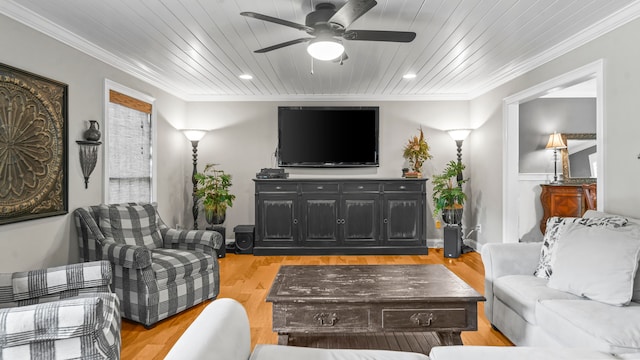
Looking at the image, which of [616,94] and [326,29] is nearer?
[326,29]

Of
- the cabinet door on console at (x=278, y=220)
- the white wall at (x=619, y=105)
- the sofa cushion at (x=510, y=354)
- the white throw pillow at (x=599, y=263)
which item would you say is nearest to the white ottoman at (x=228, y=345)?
the sofa cushion at (x=510, y=354)

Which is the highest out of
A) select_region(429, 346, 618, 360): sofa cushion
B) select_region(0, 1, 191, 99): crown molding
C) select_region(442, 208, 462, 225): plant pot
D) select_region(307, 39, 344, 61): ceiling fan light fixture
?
select_region(0, 1, 191, 99): crown molding

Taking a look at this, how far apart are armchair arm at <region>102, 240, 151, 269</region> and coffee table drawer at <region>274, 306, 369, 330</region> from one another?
1283 mm

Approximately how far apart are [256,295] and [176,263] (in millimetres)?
877

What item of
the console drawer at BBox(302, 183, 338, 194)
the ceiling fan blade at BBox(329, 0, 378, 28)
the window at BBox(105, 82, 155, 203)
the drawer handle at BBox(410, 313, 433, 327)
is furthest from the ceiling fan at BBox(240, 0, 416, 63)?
the console drawer at BBox(302, 183, 338, 194)

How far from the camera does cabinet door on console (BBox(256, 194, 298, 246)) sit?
493 centimetres

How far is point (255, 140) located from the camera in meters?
5.48

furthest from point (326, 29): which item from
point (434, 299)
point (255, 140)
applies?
point (255, 140)

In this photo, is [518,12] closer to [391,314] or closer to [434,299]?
[434,299]

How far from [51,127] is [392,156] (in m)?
4.22

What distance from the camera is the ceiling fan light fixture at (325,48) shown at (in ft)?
7.92

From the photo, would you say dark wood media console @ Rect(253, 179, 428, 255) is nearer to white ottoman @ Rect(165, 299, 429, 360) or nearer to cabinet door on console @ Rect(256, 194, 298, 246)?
cabinet door on console @ Rect(256, 194, 298, 246)

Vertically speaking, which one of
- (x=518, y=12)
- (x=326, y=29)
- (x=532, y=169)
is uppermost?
(x=518, y=12)

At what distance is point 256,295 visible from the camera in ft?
11.2
